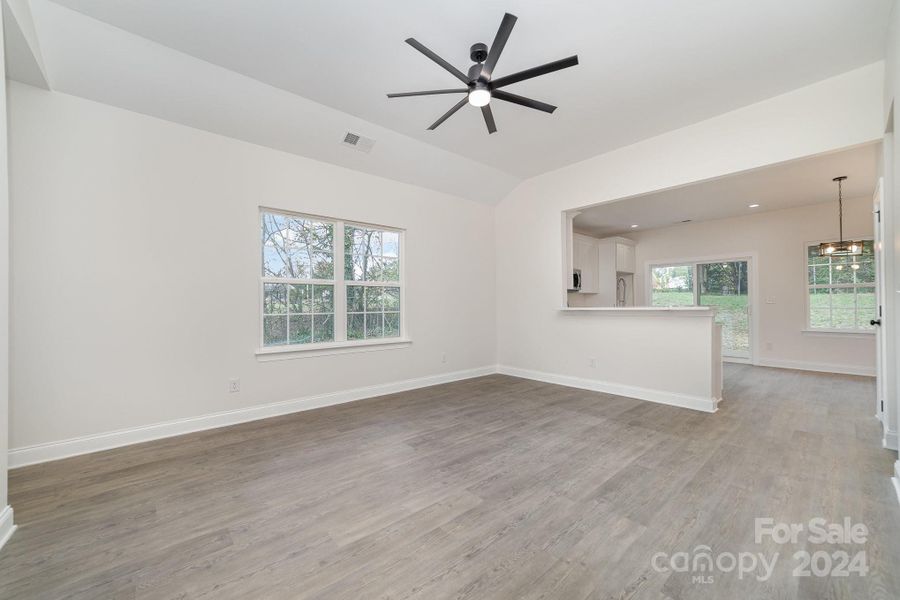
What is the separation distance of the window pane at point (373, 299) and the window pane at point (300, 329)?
30.2 inches

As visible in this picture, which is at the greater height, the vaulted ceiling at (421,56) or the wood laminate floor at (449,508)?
the vaulted ceiling at (421,56)

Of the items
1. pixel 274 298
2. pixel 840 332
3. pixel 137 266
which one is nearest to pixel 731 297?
pixel 840 332

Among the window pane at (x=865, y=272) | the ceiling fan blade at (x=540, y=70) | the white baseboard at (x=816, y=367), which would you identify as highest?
the ceiling fan blade at (x=540, y=70)

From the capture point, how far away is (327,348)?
4113 millimetres

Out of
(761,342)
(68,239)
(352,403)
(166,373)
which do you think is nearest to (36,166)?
(68,239)

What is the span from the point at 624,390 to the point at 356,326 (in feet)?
11.1

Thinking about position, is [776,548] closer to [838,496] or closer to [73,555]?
[838,496]

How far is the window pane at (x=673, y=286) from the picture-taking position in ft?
24.7

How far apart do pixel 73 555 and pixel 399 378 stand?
10.7 feet

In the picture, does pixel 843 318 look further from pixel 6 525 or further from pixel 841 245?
pixel 6 525

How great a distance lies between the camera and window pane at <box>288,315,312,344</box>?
13.0 ft

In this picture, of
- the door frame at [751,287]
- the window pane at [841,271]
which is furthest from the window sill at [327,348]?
the window pane at [841,271]

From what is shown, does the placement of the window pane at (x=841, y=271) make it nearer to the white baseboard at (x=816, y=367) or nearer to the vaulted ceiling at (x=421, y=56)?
the white baseboard at (x=816, y=367)

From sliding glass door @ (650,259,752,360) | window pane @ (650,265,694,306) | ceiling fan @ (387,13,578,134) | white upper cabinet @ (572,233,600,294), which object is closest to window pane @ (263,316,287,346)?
ceiling fan @ (387,13,578,134)
